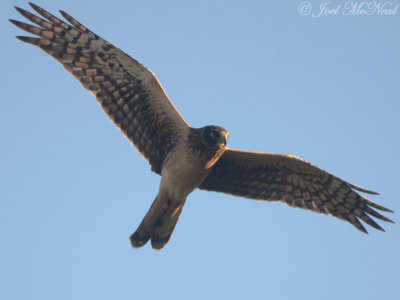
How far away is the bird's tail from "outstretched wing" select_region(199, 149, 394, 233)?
71cm

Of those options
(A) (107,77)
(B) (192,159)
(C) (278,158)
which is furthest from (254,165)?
(A) (107,77)

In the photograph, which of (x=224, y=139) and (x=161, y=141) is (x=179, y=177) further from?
(x=224, y=139)

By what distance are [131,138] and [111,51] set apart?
118 centimetres

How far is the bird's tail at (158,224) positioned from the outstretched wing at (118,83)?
554 mm

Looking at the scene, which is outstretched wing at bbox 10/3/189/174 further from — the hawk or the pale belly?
the pale belly

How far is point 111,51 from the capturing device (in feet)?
29.1

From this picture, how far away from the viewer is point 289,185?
31.7ft

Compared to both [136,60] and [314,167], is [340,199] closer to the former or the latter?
[314,167]

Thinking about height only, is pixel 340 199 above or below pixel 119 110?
above

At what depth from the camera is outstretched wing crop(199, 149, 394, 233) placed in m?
9.38

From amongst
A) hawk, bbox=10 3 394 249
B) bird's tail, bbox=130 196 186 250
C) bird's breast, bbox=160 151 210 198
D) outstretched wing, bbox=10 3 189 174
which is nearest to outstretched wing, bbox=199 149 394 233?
hawk, bbox=10 3 394 249

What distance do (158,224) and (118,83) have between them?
6.37ft

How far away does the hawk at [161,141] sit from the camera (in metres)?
8.79

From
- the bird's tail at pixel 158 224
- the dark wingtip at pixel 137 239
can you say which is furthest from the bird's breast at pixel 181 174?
the dark wingtip at pixel 137 239
